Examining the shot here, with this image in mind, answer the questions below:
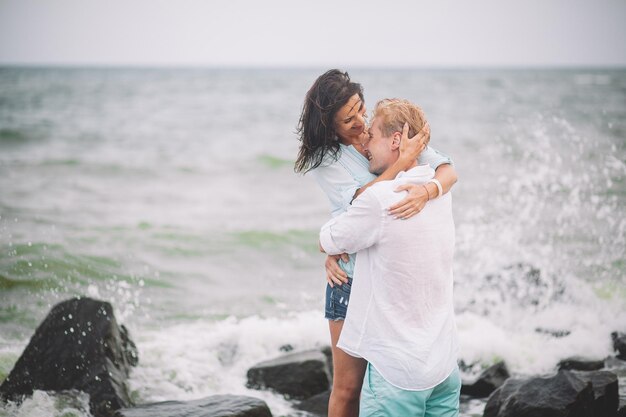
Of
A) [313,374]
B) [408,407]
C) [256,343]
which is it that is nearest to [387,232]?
[408,407]

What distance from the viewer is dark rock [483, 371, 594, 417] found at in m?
4.59

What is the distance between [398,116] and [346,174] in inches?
17.0

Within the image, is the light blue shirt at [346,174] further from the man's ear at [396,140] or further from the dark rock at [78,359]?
the dark rock at [78,359]

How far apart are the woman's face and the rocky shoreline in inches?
89.4

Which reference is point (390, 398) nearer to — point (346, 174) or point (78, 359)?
point (346, 174)

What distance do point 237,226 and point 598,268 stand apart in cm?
638

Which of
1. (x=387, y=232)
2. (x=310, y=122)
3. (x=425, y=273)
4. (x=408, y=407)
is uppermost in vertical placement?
(x=310, y=122)

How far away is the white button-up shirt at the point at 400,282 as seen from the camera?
283 cm

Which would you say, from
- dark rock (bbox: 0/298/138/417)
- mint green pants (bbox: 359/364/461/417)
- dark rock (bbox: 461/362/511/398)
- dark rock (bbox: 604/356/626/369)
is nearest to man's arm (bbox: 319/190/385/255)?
mint green pants (bbox: 359/364/461/417)

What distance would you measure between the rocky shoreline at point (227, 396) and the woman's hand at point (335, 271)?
179 centimetres

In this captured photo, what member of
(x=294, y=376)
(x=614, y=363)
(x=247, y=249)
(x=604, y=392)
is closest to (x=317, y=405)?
(x=294, y=376)

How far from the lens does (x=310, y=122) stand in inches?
136

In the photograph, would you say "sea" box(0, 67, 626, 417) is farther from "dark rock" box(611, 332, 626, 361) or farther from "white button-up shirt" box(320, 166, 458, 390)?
"white button-up shirt" box(320, 166, 458, 390)

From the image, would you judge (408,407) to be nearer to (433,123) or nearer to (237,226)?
(237,226)
